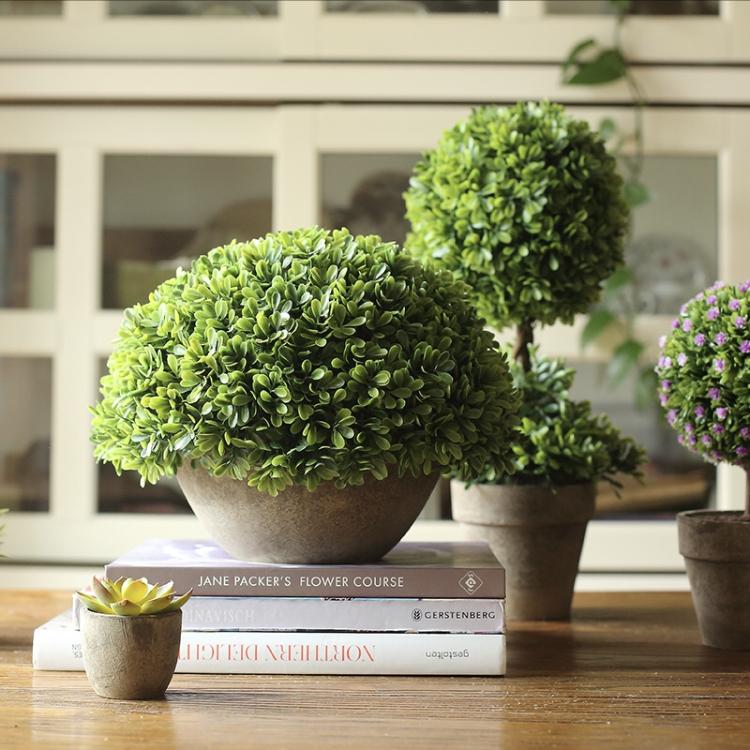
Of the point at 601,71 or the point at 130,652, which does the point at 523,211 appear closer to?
the point at 130,652

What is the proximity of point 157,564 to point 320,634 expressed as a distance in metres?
0.13

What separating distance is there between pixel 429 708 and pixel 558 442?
370mm

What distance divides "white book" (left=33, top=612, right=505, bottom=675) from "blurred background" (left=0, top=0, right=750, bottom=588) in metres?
0.94

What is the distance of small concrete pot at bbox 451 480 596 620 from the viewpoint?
3.34ft

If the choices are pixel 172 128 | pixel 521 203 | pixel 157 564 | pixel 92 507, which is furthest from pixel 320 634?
pixel 172 128

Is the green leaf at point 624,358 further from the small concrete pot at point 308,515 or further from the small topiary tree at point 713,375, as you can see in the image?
the small concrete pot at point 308,515

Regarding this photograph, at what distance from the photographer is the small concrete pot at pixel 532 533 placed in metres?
1.02

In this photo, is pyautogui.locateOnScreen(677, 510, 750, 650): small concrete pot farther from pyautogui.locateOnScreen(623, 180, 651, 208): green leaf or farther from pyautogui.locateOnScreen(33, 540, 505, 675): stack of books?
pyautogui.locateOnScreen(623, 180, 651, 208): green leaf

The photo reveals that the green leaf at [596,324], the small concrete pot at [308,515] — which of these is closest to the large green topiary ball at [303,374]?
the small concrete pot at [308,515]

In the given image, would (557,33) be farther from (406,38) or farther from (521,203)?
(521,203)

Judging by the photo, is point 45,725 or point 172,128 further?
point 172,128

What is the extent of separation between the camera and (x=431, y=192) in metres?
1.10

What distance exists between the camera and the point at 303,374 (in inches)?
30.8

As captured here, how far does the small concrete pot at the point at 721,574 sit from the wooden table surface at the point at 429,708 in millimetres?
19
